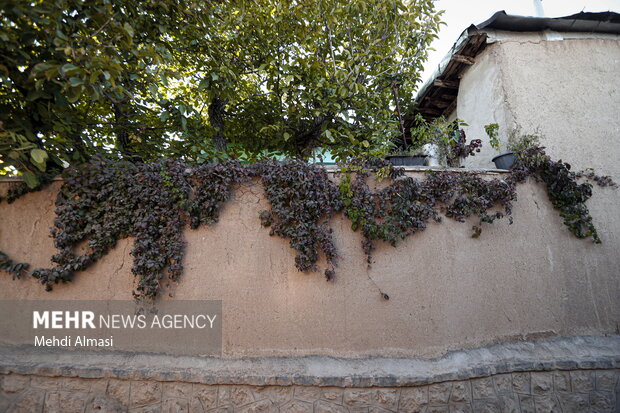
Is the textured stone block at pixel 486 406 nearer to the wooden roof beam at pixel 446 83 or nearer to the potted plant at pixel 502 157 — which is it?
the potted plant at pixel 502 157

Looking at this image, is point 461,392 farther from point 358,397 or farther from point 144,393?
point 144,393

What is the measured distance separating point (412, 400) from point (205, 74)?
4.20m

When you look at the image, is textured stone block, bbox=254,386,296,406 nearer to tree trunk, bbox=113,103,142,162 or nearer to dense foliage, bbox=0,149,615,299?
dense foliage, bbox=0,149,615,299

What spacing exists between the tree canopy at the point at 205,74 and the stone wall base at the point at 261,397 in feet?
6.61

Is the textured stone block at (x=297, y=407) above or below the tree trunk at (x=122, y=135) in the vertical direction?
below

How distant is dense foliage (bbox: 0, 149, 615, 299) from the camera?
3.11 m

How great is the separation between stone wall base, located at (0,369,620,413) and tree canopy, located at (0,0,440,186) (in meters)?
2.01

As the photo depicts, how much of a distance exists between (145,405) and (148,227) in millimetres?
1658

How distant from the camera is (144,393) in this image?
2.88 meters

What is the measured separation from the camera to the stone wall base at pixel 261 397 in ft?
9.34

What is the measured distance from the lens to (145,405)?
2.87 metres

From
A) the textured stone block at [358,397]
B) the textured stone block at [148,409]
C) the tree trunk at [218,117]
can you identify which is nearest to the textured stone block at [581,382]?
the textured stone block at [358,397]

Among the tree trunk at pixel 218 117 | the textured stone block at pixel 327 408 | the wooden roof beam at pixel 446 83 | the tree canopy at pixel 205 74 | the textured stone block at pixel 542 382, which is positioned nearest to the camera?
the tree canopy at pixel 205 74

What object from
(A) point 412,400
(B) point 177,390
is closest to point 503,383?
(A) point 412,400
